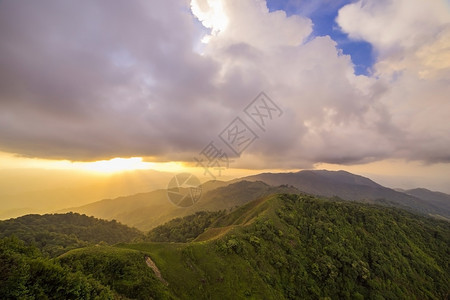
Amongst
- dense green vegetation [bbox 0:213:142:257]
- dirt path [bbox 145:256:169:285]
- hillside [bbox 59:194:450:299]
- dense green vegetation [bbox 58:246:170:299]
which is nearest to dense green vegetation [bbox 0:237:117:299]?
dense green vegetation [bbox 58:246:170:299]

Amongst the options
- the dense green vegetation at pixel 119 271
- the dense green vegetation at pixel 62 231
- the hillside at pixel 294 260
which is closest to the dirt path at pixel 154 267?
the hillside at pixel 294 260

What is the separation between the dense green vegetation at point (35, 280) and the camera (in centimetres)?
1353

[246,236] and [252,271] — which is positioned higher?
[246,236]

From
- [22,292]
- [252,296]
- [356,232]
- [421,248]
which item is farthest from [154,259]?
[421,248]

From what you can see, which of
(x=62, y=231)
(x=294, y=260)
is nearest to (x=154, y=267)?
(x=294, y=260)

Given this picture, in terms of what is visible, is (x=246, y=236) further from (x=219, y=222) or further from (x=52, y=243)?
(x=52, y=243)

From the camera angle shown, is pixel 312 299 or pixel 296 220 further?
pixel 296 220

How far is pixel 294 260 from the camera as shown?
54.5m

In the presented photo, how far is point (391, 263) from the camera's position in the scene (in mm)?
61906

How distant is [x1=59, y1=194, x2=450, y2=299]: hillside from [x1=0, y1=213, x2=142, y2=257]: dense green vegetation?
86847 millimetres

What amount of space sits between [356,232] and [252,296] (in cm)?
5103

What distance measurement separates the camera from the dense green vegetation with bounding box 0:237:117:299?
13528 mm

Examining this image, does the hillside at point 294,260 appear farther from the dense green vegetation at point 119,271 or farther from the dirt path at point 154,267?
the dirt path at point 154,267

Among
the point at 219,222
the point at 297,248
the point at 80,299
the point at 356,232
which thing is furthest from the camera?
the point at 219,222
